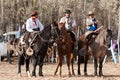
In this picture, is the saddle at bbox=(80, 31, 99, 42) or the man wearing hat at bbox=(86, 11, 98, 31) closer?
the saddle at bbox=(80, 31, 99, 42)

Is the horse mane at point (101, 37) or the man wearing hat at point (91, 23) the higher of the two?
the man wearing hat at point (91, 23)

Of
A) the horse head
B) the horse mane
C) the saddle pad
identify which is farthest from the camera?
the saddle pad

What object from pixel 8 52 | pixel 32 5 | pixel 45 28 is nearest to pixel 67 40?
pixel 45 28

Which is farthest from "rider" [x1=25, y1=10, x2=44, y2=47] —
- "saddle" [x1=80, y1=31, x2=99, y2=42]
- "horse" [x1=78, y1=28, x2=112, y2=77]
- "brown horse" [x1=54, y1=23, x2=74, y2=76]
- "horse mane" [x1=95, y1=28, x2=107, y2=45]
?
"horse mane" [x1=95, y1=28, x2=107, y2=45]

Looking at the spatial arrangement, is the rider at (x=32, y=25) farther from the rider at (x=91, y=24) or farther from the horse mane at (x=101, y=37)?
the horse mane at (x=101, y=37)

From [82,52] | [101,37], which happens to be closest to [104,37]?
[101,37]

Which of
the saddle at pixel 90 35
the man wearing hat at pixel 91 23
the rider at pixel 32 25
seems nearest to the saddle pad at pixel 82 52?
the saddle at pixel 90 35

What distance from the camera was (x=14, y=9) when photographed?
45.0 metres

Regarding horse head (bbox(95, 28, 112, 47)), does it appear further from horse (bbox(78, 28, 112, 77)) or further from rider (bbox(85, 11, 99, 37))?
rider (bbox(85, 11, 99, 37))

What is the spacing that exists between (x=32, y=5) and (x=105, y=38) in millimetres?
27983

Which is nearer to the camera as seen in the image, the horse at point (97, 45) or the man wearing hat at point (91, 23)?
the horse at point (97, 45)

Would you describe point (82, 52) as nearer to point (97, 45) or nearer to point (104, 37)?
point (97, 45)

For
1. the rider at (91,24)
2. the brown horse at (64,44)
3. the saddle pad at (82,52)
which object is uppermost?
the rider at (91,24)

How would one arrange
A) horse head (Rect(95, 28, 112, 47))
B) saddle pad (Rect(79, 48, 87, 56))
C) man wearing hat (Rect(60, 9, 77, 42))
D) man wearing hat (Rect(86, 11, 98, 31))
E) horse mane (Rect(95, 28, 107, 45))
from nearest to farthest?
horse head (Rect(95, 28, 112, 47)) < horse mane (Rect(95, 28, 107, 45)) < man wearing hat (Rect(60, 9, 77, 42)) < man wearing hat (Rect(86, 11, 98, 31)) < saddle pad (Rect(79, 48, 87, 56))
